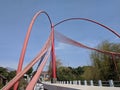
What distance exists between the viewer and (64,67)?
88188 millimetres

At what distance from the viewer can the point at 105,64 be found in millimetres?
44438

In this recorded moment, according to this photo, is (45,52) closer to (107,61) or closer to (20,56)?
(20,56)

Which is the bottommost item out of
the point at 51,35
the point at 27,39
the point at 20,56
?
the point at 20,56

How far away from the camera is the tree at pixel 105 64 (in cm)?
4266

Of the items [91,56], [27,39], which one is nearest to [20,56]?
[27,39]

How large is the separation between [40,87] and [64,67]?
2626 inches

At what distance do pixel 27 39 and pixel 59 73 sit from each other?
5853cm

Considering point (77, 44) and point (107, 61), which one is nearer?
point (77, 44)

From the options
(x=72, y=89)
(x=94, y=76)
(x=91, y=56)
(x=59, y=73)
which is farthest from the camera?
(x=59, y=73)

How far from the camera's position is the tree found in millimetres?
42656

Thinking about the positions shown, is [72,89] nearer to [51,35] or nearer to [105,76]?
[51,35]

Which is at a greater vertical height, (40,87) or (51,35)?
(51,35)

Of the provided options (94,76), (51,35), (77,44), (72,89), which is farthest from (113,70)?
(72,89)

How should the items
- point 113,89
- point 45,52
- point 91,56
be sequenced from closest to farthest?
point 113,89, point 45,52, point 91,56
